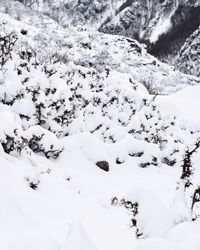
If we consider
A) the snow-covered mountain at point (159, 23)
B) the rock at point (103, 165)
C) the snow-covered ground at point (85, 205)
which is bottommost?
the snow-covered mountain at point (159, 23)

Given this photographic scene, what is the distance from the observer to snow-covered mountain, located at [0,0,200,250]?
3.90m

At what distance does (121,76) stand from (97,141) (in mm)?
9005

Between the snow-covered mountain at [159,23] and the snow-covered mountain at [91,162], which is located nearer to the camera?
the snow-covered mountain at [91,162]

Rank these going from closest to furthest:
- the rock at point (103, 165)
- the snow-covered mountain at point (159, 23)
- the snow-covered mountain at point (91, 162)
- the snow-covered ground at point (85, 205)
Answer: the snow-covered ground at point (85, 205) < the snow-covered mountain at point (91, 162) < the rock at point (103, 165) < the snow-covered mountain at point (159, 23)

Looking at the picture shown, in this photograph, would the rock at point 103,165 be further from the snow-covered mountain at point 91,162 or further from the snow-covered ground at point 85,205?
the snow-covered ground at point 85,205

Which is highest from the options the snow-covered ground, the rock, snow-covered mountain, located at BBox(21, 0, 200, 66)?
the snow-covered ground

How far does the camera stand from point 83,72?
55.3 ft

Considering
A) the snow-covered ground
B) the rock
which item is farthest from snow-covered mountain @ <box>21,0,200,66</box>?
the rock

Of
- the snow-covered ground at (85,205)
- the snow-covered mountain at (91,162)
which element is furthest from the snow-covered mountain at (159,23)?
the snow-covered ground at (85,205)

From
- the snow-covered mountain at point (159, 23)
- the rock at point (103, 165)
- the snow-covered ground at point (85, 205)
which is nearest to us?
the snow-covered ground at point (85, 205)

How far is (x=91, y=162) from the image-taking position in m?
10.9

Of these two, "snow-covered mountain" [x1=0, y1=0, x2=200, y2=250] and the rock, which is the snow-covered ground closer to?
"snow-covered mountain" [x1=0, y1=0, x2=200, y2=250]

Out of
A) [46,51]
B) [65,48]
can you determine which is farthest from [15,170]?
[65,48]

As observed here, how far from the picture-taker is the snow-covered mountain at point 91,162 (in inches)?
153
